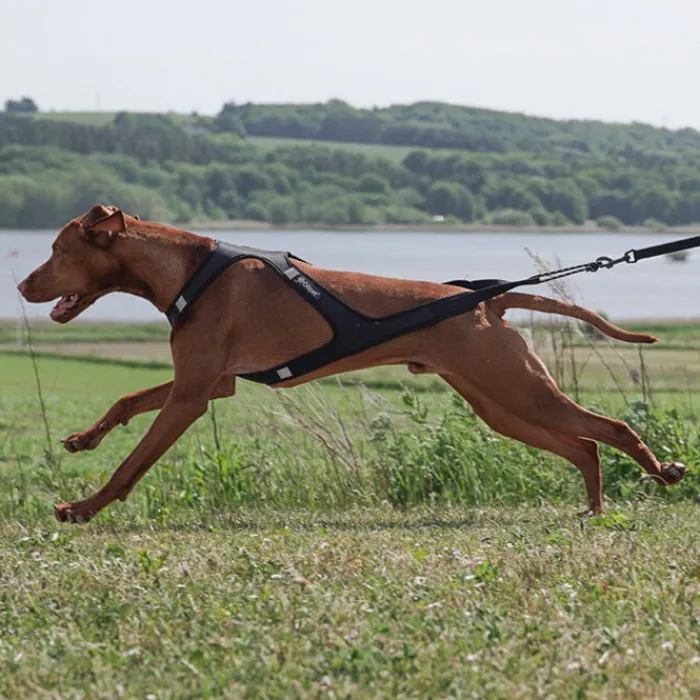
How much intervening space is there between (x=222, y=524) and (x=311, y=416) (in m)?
2.16

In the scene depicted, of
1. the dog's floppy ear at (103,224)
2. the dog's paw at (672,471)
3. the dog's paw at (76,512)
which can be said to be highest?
the dog's floppy ear at (103,224)

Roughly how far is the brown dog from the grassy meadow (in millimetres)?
544

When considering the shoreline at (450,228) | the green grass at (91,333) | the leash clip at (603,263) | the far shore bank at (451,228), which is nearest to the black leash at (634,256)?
the leash clip at (603,263)

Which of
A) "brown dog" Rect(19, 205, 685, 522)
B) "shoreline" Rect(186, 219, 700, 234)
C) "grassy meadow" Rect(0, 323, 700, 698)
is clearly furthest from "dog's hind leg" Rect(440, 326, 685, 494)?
"shoreline" Rect(186, 219, 700, 234)

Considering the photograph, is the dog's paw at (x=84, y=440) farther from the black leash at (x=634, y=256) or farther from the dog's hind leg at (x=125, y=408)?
the black leash at (x=634, y=256)

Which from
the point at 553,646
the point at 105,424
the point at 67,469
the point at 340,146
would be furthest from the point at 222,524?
the point at 340,146

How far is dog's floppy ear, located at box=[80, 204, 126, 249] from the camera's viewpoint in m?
7.10

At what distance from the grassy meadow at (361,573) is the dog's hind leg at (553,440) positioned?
241 millimetres

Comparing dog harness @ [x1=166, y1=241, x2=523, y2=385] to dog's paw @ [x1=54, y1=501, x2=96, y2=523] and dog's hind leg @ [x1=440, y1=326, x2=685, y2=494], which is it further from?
dog's paw @ [x1=54, y1=501, x2=96, y2=523]

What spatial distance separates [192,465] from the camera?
9.67 m

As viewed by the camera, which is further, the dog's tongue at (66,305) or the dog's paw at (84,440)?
the dog's paw at (84,440)

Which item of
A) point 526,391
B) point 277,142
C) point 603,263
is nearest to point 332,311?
point 526,391

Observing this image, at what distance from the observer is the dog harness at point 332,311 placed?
23.4 feet

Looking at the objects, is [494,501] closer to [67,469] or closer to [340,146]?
[67,469]
